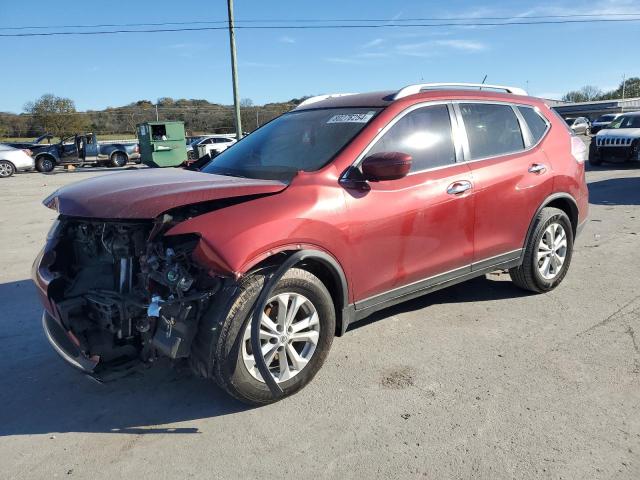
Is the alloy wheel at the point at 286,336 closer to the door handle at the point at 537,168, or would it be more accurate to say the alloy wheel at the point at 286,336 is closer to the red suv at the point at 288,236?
the red suv at the point at 288,236

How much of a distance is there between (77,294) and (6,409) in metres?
0.84

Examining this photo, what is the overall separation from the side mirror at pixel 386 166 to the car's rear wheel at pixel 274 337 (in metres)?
0.79

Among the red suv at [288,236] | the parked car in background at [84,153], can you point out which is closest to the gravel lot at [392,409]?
the red suv at [288,236]

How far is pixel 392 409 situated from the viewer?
3.16m

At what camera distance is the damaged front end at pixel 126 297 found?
9.62 feet

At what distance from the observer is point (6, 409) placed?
10.8 feet

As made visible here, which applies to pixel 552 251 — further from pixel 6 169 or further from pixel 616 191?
pixel 6 169

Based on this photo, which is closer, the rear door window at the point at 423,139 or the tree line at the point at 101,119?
the rear door window at the point at 423,139

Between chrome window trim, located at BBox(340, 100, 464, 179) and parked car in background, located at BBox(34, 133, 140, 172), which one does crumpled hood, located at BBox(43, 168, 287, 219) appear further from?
parked car in background, located at BBox(34, 133, 140, 172)

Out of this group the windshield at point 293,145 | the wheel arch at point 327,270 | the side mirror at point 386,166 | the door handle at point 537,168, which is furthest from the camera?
the door handle at point 537,168

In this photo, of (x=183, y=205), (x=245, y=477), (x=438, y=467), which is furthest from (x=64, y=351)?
(x=438, y=467)

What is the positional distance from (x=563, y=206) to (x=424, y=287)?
2.10 meters

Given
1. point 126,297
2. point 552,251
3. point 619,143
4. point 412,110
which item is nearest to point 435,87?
point 412,110

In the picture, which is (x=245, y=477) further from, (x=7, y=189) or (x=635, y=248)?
(x=7, y=189)
